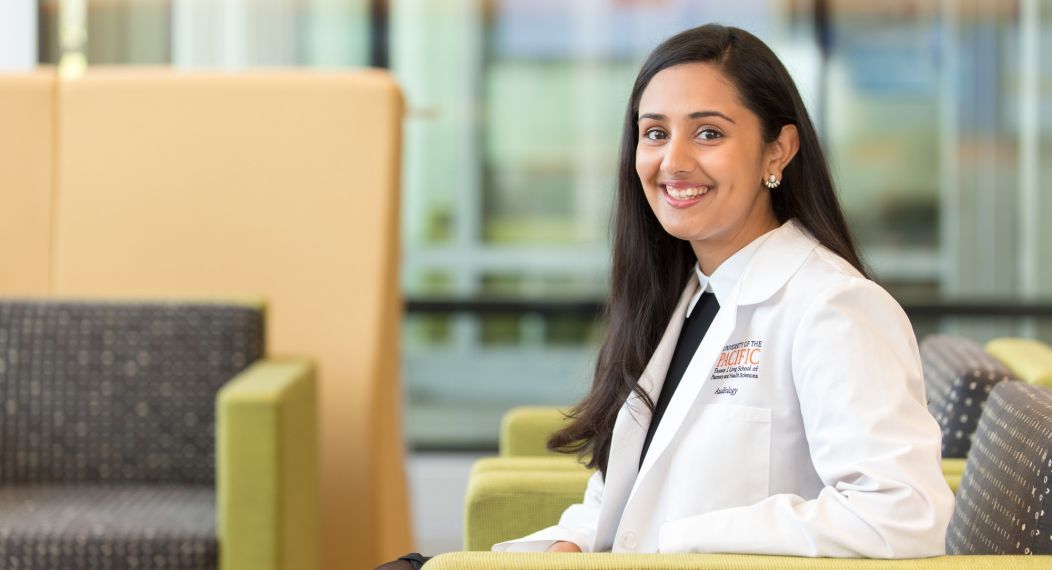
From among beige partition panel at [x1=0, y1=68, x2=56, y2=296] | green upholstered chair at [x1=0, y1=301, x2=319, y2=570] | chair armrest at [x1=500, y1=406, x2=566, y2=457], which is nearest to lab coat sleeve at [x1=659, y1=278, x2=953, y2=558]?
chair armrest at [x1=500, y1=406, x2=566, y2=457]

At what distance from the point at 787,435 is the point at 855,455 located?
155 millimetres

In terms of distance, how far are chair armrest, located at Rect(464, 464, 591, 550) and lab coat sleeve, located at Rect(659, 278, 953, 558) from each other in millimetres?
664

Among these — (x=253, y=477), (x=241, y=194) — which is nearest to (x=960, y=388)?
(x=253, y=477)

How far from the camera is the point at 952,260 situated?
4.86m

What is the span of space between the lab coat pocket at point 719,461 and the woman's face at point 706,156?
26 centimetres

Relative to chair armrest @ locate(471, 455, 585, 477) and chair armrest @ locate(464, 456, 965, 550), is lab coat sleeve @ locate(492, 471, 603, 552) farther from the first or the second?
chair armrest @ locate(471, 455, 585, 477)

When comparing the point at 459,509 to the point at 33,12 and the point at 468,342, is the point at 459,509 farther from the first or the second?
the point at 33,12

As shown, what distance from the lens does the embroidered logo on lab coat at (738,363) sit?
5.35 feet

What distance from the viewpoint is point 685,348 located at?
191 centimetres

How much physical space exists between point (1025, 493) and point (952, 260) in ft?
11.1

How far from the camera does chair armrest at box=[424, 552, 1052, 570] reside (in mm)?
1407

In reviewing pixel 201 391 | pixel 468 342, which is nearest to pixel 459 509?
pixel 468 342

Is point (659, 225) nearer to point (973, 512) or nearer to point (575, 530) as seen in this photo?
point (575, 530)

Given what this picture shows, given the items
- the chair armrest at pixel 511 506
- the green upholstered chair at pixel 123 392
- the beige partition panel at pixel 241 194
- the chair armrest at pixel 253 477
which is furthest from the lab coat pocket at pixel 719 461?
the beige partition panel at pixel 241 194
